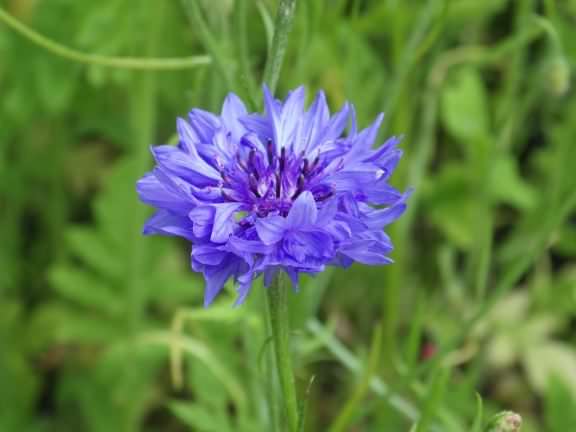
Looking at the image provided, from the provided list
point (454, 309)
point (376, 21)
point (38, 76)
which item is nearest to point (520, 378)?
point (454, 309)

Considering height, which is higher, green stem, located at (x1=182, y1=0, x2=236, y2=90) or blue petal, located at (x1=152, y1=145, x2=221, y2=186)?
green stem, located at (x1=182, y1=0, x2=236, y2=90)

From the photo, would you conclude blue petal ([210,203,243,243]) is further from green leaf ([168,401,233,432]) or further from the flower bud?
green leaf ([168,401,233,432])

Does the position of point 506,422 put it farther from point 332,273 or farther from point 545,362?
point 545,362

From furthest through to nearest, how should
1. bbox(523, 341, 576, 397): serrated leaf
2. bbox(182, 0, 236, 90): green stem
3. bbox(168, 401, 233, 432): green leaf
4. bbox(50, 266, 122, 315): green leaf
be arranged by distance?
bbox(523, 341, 576, 397): serrated leaf → bbox(50, 266, 122, 315): green leaf → bbox(168, 401, 233, 432): green leaf → bbox(182, 0, 236, 90): green stem

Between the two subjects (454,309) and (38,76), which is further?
(454,309)

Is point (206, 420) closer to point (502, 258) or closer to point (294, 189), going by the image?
point (294, 189)

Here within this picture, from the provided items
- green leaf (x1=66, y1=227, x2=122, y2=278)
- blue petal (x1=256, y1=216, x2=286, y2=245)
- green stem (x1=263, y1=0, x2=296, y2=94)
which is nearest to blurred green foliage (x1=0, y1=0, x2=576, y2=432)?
green leaf (x1=66, y1=227, x2=122, y2=278)

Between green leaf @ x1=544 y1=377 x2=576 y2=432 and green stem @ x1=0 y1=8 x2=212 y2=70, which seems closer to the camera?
green stem @ x1=0 y1=8 x2=212 y2=70
